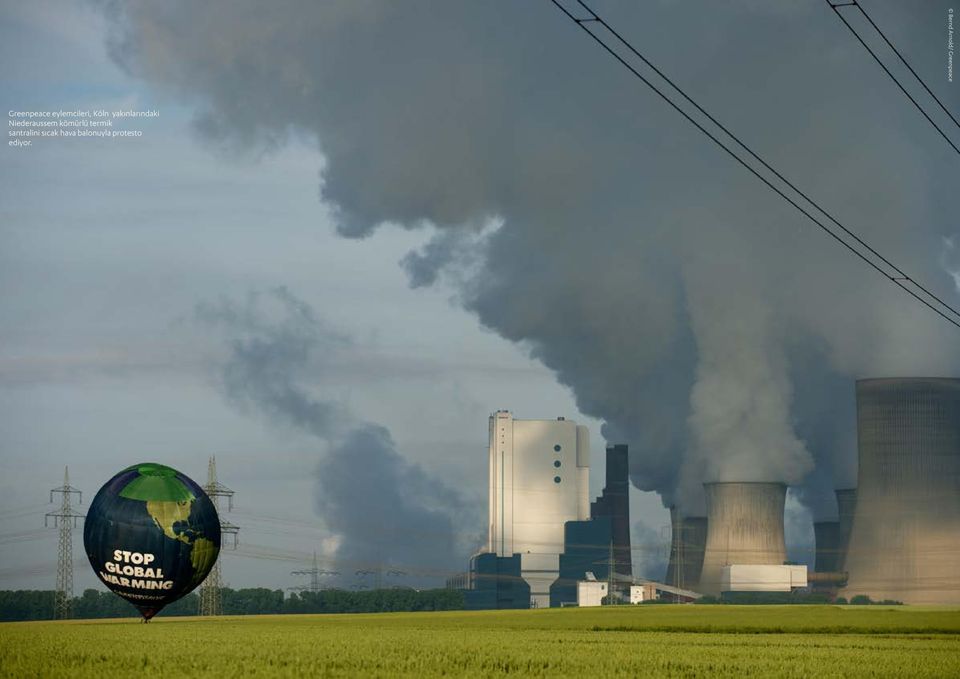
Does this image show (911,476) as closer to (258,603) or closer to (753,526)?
(753,526)

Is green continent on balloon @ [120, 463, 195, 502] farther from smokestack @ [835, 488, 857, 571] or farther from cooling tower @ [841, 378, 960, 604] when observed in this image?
smokestack @ [835, 488, 857, 571]

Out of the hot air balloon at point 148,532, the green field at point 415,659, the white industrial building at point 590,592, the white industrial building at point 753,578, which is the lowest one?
the white industrial building at point 590,592

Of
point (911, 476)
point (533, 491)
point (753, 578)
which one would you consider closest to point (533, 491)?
point (533, 491)

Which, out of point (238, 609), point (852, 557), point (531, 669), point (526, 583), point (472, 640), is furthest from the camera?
point (526, 583)

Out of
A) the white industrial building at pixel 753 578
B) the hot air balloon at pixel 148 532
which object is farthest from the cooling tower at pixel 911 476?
the hot air balloon at pixel 148 532

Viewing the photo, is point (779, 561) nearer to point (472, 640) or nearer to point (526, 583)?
point (526, 583)

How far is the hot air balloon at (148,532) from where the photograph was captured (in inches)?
1372

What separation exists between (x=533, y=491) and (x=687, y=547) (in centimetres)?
A: 2578

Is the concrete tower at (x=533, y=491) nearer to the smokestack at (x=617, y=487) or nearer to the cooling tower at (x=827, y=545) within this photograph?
the smokestack at (x=617, y=487)

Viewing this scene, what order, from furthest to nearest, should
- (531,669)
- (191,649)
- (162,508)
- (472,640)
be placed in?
1. (162,508)
2. (472,640)
3. (191,649)
4. (531,669)

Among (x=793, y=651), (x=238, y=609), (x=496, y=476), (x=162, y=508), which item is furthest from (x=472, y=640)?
(x=496, y=476)

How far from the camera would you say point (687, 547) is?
529 ft

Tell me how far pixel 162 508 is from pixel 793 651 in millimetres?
16530

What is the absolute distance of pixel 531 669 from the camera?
20422 millimetres
